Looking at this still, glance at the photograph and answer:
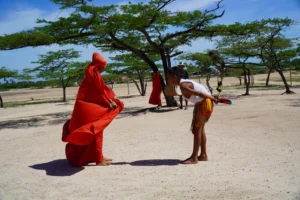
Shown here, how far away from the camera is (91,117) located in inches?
195

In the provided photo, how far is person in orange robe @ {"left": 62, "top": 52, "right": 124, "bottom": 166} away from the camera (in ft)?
15.9

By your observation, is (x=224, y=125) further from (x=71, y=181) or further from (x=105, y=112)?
(x=71, y=181)

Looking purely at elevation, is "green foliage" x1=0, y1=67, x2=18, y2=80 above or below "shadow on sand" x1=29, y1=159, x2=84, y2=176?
above

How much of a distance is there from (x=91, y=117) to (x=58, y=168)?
1.05m

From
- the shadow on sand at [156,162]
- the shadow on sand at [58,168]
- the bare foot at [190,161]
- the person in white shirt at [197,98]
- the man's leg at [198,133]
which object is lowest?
the shadow on sand at [58,168]

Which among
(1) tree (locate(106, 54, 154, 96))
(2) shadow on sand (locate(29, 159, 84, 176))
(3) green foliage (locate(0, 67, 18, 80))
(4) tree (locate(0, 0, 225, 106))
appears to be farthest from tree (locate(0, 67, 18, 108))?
(2) shadow on sand (locate(29, 159, 84, 176))

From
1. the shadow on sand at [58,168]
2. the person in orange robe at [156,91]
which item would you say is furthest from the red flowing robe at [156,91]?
the shadow on sand at [58,168]

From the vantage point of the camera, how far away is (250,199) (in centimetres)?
343

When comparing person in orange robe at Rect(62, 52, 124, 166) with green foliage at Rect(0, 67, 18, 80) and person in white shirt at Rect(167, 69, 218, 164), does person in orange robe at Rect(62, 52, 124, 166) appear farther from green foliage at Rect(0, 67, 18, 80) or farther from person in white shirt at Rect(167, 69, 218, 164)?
green foliage at Rect(0, 67, 18, 80)

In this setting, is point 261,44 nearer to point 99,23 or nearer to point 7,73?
point 99,23

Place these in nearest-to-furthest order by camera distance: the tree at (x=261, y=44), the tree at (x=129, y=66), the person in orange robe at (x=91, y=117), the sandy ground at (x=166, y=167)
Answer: the sandy ground at (x=166, y=167) → the person in orange robe at (x=91, y=117) → the tree at (x=261, y=44) → the tree at (x=129, y=66)

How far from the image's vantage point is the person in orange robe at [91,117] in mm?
4840

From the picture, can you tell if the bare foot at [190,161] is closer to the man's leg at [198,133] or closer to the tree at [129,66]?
the man's leg at [198,133]

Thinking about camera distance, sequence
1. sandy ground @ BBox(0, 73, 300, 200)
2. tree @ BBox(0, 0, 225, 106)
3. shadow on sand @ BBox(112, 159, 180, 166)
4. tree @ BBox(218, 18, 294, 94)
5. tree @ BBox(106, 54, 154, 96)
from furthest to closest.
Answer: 1. tree @ BBox(106, 54, 154, 96)
2. tree @ BBox(218, 18, 294, 94)
3. tree @ BBox(0, 0, 225, 106)
4. shadow on sand @ BBox(112, 159, 180, 166)
5. sandy ground @ BBox(0, 73, 300, 200)
